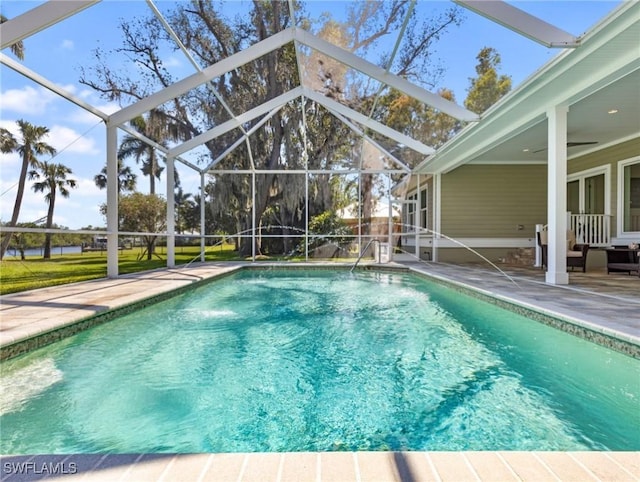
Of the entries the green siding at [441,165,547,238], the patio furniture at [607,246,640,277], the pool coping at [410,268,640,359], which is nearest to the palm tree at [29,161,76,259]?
the pool coping at [410,268,640,359]

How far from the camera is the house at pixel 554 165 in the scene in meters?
3.99

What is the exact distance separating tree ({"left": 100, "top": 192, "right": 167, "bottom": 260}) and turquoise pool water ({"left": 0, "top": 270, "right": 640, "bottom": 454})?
6941 mm

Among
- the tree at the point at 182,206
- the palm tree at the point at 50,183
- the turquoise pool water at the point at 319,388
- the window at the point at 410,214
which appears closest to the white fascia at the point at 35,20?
the palm tree at the point at 50,183

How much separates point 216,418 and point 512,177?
392 inches

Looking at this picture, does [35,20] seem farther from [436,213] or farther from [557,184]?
[436,213]

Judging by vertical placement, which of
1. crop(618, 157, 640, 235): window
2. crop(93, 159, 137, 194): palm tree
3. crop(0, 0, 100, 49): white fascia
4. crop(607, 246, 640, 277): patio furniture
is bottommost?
crop(607, 246, 640, 277): patio furniture

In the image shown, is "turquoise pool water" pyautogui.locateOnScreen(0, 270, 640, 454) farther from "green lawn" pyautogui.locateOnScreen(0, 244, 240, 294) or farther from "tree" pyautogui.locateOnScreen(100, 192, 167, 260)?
"tree" pyautogui.locateOnScreen(100, 192, 167, 260)

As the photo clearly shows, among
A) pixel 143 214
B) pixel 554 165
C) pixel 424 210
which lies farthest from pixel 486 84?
pixel 143 214

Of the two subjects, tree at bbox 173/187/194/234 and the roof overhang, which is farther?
tree at bbox 173/187/194/234

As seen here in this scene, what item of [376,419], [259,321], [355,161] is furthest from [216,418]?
[355,161]

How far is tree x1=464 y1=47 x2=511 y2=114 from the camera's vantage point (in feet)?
18.4

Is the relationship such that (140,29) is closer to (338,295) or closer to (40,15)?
(40,15)

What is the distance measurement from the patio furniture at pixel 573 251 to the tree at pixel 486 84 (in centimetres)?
332

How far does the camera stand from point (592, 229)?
7727 mm
